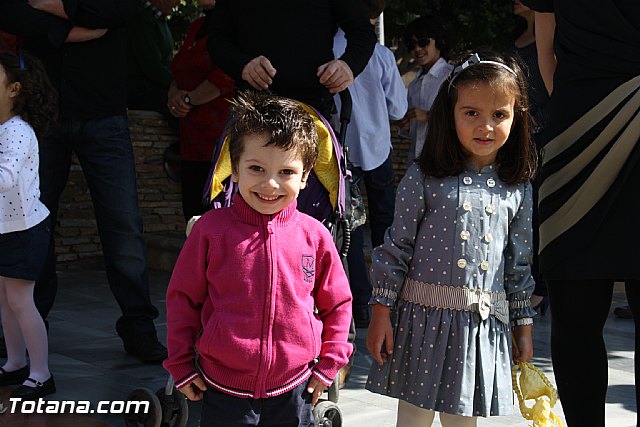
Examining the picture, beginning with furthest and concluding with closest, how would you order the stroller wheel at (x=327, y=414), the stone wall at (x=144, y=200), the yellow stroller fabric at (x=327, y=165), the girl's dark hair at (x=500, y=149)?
the stone wall at (x=144, y=200) → the yellow stroller fabric at (x=327, y=165) → the stroller wheel at (x=327, y=414) → the girl's dark hair at (x=500, y=149)

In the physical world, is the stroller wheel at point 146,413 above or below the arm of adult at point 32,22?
below

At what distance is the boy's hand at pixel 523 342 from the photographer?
3.29 m

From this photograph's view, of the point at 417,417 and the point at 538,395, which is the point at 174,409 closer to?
the point at 417,417

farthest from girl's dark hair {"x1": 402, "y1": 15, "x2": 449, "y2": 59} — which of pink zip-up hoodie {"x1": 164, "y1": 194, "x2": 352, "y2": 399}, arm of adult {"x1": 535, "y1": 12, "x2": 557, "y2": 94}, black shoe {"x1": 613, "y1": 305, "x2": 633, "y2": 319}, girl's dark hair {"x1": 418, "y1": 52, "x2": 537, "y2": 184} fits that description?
pink zip-up hoodie {"x1": 164, "y1": 194, "x2": 352, "y2": 399}

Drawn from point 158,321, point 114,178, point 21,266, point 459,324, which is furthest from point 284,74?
point 158,321

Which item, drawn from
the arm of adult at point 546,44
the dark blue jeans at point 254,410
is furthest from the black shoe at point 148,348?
the arm of adult at point 546,44

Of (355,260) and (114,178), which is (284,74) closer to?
(114,178)

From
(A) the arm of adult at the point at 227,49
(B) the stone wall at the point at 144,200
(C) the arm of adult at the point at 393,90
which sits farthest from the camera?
(B) the stone wall at the point at 144,200

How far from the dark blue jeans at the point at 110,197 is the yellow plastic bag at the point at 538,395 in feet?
8.45

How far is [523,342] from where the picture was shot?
3.29 metres

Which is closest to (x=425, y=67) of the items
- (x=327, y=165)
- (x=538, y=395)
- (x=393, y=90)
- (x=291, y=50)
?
(x=393, y=90)

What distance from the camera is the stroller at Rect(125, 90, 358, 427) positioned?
12.6 ft

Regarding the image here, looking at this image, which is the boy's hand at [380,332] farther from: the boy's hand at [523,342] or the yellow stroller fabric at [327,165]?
the yellow stroller fabric at [327,165]

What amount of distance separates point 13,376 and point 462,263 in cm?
257
